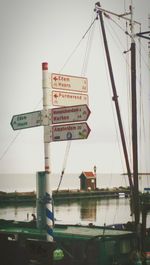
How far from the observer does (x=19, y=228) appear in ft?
29.8

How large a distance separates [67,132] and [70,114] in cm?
27

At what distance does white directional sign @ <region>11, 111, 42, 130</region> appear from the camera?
6824 millimetres

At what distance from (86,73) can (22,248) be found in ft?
22.1

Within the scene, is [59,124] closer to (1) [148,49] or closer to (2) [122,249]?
(2) [122,249]

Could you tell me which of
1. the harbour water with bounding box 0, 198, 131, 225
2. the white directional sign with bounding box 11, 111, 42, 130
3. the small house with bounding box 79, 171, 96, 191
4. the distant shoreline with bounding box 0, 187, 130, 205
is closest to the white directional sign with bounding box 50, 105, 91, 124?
the white directional sign with bounding box 11, 111, 42, 130

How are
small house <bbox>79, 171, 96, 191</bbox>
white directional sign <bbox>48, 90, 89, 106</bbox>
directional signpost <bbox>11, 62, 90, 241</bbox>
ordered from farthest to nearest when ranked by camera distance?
1. small house <bbox>79, 171, 96, 191</bbox>
2. white directional sign <bbox>48, 90, 89, 106</bbox>
3. directional signpost <bbox>11, 62, 90, 241</bbox>

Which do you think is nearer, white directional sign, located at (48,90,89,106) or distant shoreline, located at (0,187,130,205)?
white directional sign, located at (48,90,89,106)

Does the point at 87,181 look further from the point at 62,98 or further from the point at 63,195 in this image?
the point at 62,98

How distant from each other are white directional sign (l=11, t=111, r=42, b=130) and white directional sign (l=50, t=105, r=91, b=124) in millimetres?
269

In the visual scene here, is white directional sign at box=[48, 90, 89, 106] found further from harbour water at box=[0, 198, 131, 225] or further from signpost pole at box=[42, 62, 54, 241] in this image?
harbour water at box=[0, 198, 131, 225]

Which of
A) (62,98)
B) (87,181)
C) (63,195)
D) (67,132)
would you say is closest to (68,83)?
(62,98)

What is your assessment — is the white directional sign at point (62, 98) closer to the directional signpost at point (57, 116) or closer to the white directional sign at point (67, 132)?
the directional signpost at point (57, 116)

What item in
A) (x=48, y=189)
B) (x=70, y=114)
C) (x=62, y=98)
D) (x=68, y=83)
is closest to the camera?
(x=70, y=114)

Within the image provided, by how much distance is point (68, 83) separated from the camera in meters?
6.86
